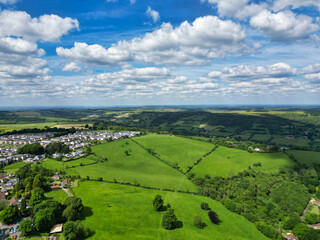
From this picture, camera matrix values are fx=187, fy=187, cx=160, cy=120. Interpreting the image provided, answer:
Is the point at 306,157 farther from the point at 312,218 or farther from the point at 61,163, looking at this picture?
the point at 61,163

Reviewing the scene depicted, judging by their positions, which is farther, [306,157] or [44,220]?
[306,157]

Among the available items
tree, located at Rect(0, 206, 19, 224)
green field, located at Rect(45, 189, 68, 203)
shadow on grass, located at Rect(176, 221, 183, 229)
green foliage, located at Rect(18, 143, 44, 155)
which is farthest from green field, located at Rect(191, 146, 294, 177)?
green foliage, located at Rect(18, 143, 44, 155)

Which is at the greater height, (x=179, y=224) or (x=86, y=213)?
(x=86, y=213)

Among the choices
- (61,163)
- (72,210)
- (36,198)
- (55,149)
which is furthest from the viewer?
(55,149)

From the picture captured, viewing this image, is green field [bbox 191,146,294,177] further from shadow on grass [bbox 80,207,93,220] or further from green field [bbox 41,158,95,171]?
green field [bbox 41,158,95,171]

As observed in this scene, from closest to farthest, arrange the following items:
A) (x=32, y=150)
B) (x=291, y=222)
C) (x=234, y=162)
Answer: (x=291, y=222) → (x=234, y=162) → (x=32, y=150)

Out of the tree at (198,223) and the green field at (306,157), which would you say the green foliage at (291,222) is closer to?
the tree at (198,223)

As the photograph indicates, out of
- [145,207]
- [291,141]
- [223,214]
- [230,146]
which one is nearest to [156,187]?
[145,207]

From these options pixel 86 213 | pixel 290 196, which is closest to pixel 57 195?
pixel 86 213
